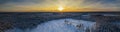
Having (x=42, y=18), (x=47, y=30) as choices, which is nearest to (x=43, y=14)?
(x=42, y=18)

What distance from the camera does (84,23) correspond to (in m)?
1.38

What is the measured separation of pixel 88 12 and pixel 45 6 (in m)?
0.36

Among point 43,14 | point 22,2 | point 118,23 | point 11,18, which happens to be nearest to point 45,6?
point 43,14

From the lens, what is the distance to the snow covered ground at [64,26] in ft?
4.55

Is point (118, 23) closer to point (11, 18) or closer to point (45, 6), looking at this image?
point (45, 6)

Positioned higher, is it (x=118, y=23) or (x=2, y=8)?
(x=2, y=8)

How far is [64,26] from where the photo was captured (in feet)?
4.56

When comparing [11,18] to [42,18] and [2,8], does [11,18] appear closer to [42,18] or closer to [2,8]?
[2,8]

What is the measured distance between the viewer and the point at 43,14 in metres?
1.39

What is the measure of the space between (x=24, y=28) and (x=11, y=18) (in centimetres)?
14

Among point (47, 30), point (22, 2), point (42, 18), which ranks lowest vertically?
point (47, 30)

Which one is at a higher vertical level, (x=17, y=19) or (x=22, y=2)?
(x=22, y=2)

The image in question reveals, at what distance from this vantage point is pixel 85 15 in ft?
4.55

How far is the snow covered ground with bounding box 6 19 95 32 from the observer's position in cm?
139
